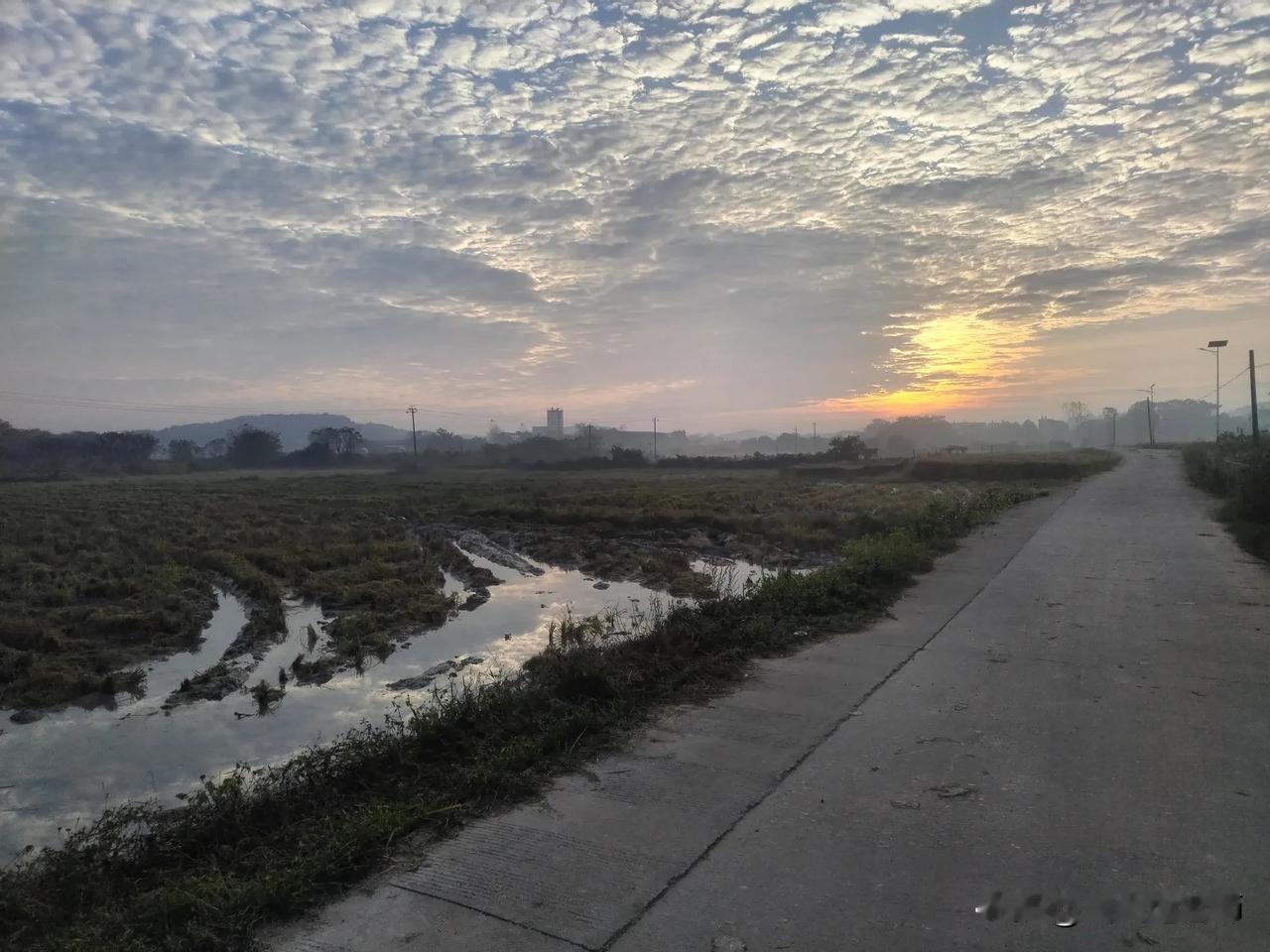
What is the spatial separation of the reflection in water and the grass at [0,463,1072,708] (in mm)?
638

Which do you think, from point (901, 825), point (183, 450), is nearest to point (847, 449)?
point (901, 825)

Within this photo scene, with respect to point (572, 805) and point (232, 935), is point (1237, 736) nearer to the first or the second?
point (572, 805)

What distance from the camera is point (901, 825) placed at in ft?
14.3

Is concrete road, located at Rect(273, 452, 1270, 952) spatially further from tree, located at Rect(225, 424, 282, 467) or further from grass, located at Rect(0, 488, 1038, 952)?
tree, located at Rect(225, 424, 282, 467)

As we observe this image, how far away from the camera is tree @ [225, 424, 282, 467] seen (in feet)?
362

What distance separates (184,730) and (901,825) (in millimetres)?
8023

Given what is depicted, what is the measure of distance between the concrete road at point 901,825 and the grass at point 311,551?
7.95 metres

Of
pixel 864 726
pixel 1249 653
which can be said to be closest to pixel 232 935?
pixel 864 726

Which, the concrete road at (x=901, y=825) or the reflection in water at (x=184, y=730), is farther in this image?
the reflection in water at (x=184, y=730)

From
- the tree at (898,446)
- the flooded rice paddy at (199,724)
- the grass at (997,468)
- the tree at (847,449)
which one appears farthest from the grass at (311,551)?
the tree at (898,446)

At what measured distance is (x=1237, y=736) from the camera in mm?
5562

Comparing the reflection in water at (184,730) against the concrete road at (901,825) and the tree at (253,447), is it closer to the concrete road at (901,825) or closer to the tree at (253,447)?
the concrete road at (901,825)

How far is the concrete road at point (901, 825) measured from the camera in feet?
11.4

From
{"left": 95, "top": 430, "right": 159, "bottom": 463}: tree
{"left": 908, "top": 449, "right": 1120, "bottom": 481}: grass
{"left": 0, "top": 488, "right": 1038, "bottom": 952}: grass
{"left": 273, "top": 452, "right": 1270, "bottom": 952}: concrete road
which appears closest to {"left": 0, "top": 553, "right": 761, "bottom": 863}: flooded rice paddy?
{"left": 0, "top": 488, "right": 1038, "bottom": 952}: grass
